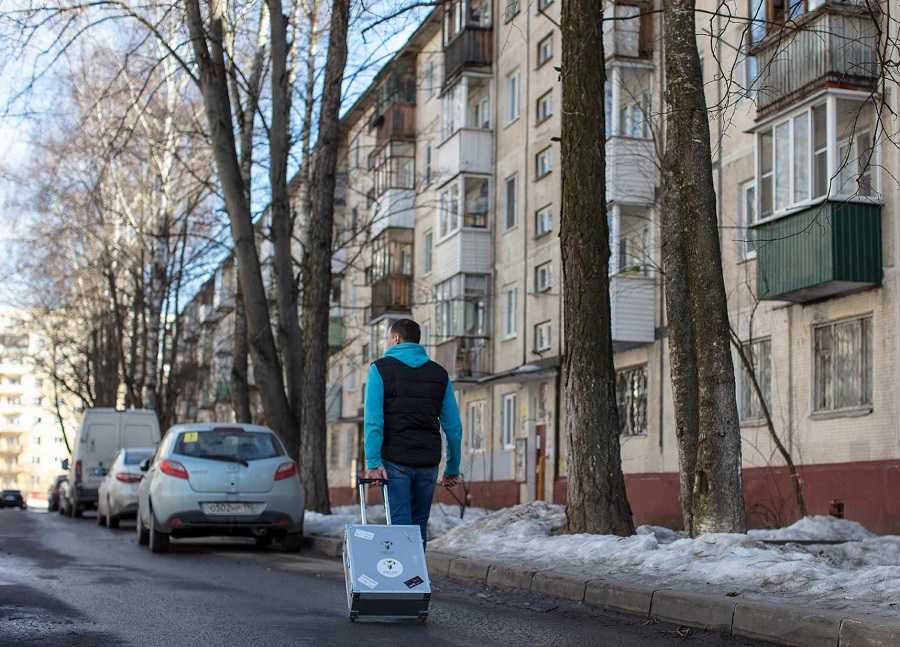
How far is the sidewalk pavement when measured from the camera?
763cm

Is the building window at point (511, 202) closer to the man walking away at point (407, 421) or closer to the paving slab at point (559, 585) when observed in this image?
the paving slab at point (559, 585)

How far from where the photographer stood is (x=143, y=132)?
42.5m

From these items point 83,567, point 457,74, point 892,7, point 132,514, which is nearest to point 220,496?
point 83,567

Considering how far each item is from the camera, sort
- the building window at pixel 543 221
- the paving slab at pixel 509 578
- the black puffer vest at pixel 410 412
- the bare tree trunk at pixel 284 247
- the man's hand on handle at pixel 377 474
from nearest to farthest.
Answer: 1. the man's hand on handle at pixel 377 474
2. the black puffer vest at pixel 410 412
3. the paving slab at pixel 509 578
4. the bare tree trunk at pixel 284 247
5. the building window at pixel 543 221

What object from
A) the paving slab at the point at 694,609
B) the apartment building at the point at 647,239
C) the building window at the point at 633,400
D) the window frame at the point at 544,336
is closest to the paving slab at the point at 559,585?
the paving slab at the point at 694,609

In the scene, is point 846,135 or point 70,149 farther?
point 70,149

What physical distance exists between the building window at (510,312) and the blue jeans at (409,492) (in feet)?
91.8

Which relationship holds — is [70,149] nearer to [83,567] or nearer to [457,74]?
[457,74]

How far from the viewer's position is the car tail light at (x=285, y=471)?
17.3 meters

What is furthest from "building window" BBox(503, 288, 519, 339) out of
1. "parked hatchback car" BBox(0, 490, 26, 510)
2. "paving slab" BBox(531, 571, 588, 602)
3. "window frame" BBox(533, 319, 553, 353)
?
"parked hatchback car" BBox(0, 490, 26, 510)

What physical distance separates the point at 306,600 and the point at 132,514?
16.8 meters

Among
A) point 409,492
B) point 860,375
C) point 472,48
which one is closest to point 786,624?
point 409,492

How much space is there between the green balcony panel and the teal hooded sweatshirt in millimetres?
12211

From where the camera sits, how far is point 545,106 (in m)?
36.2
